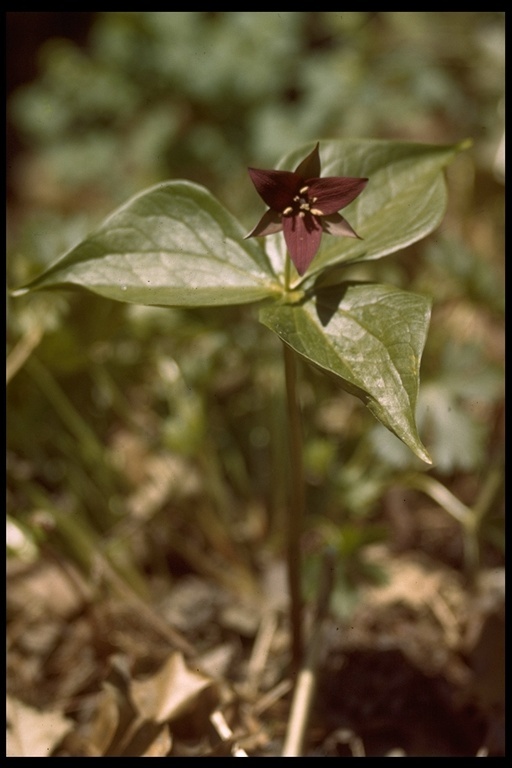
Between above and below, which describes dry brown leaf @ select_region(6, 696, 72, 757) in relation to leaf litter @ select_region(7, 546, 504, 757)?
above

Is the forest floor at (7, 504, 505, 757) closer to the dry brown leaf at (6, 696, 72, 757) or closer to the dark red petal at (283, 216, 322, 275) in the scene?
the dry brown leaf at (6, 696, 72, 757)

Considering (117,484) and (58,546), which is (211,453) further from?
(58,546)

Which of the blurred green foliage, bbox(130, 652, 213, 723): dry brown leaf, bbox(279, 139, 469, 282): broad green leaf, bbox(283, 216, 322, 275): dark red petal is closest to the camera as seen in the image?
bbox(283, 216, 322, 275): dark red petal

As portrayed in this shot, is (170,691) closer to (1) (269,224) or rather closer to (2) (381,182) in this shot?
(1) (269,224)

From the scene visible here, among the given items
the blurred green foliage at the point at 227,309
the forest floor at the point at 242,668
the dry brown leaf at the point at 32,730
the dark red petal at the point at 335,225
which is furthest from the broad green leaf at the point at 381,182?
the dry brown leaf at the point at 32,730

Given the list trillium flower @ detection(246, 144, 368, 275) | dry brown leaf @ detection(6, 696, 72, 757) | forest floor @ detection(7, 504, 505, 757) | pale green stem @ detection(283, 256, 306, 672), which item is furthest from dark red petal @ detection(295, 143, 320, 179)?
dry brown leaf @ detection(6, 696, 72, 757)

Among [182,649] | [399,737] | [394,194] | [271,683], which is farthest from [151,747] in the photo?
[394,194]
